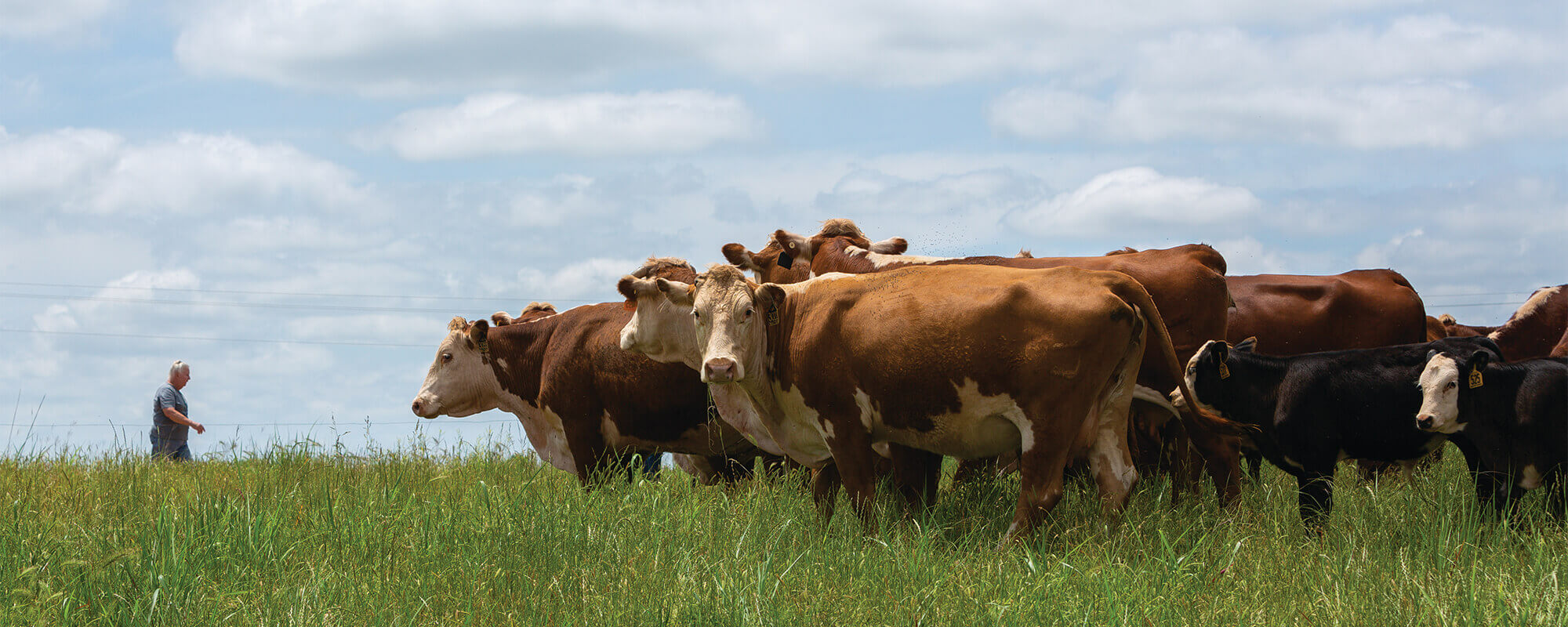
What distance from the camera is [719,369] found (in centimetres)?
747

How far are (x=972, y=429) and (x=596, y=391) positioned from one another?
4.01m

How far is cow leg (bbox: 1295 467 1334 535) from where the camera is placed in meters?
8.08

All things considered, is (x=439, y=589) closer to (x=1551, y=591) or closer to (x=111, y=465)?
(x=1551, y=591)

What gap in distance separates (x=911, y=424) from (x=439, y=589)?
2864 millimetres

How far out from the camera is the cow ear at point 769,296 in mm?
7863

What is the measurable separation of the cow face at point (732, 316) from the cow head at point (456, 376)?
14.8ft

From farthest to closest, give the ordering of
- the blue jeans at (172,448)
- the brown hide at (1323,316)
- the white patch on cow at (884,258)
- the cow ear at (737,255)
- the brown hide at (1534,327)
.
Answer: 1. the blue jeans at (172,448)
2. the brown hide at (1534,327)
3. the brown hide at (1323,316)
4. the cow ear at (737,255)
5. the white patch on cow at (884,258)

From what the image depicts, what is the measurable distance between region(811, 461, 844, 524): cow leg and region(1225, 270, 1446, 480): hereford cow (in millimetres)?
4770

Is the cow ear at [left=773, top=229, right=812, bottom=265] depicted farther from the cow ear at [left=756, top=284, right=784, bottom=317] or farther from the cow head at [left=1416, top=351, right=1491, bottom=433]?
the cow head at [left=1416, top=351, right=1491, bottom=433]

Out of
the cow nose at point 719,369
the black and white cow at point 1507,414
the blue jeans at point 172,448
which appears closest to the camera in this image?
the cow nose at point 719,369

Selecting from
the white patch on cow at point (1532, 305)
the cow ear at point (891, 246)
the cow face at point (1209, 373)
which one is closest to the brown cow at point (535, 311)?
the cow ear at point (891, 246)

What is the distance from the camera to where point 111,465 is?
461 inches

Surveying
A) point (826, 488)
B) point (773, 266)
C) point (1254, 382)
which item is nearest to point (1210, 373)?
point (1254, 382)

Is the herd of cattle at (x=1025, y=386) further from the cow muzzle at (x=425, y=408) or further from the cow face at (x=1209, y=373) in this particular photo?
the cow muzzle at (x=425, y=408)
